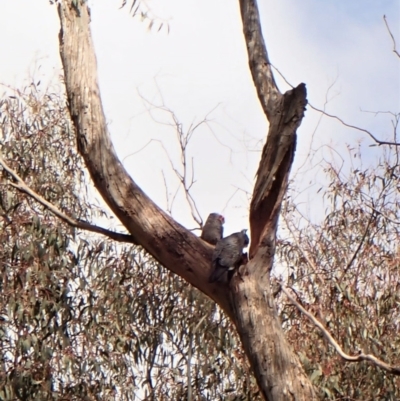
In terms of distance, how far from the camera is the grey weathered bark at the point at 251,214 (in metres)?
3.56

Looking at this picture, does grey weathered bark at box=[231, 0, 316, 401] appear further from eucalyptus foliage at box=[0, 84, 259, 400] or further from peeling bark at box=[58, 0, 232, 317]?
eucalyptus foliage at box=[0, 84, 259, 400]

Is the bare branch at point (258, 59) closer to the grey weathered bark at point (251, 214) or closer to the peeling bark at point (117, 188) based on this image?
the grey weathered bark at point (251, 214)

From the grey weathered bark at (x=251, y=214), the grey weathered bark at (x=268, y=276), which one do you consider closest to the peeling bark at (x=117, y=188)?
the grey weathered bark at (x=251, y=214)

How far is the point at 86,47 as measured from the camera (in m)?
4.42

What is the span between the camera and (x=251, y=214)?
3.90 meters

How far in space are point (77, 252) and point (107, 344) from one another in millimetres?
731

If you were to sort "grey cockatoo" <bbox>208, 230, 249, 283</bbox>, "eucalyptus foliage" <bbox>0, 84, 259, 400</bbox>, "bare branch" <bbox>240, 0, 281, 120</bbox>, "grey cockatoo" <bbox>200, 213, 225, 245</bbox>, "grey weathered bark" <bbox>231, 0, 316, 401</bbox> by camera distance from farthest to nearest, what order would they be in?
1. "eucalyptus foliage" <bbox>0, 84, 259, 400</bbox>
2. "grey cockatoo" <bbox>200, 213, 225, 245</bbox>
3. "bare branch" <bbox>240, 0, 281, 120</bbox>
4. "grey cockatoo" <bbox>208, 230, 249, 283</bbox>
5. "grey weathered bark" <bbox>231, 0, 316, 401</bbox>

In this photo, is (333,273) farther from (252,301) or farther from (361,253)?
(252,301)

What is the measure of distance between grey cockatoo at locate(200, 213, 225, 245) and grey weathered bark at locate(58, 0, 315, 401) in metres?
1.15

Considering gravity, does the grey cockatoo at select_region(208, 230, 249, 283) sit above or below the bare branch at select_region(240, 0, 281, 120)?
below

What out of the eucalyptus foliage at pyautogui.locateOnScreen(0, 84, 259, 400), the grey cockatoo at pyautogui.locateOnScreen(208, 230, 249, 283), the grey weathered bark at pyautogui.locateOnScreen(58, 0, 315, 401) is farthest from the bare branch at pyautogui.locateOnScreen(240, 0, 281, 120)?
the eucalyptus foliage at pyautogui.locateOnScreen(0, 84, 259, 400)

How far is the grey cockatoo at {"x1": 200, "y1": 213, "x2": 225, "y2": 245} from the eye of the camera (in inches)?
204

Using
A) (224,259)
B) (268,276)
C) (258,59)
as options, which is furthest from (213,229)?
(224,259)

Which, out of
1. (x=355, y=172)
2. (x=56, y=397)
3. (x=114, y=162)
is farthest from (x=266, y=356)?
(x=355, y=172)
